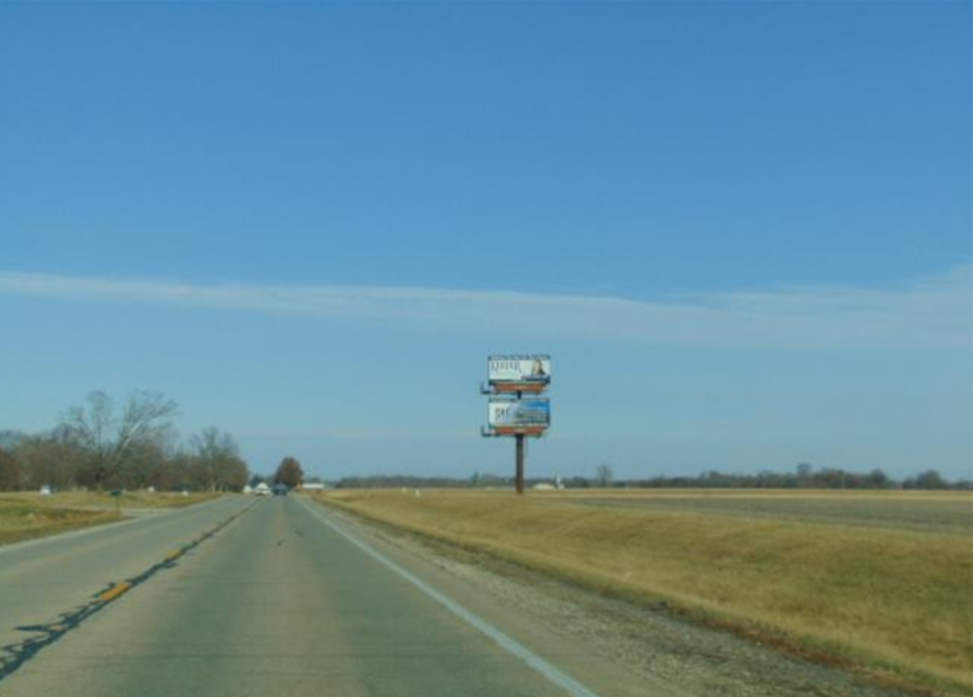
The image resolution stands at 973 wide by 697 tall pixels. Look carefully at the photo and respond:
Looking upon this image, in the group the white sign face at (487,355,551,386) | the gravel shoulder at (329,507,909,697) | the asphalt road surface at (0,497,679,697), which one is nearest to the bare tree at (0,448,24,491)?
the white sign face at (487,355,551,386)

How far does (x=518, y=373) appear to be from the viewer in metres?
102

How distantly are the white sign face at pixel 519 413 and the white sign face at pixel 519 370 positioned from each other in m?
1.61

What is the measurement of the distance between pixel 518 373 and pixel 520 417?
12.3ft

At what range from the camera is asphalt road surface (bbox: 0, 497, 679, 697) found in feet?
37.7

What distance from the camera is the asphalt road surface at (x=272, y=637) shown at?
37.7ft

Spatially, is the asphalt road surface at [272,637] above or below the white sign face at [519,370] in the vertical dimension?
below

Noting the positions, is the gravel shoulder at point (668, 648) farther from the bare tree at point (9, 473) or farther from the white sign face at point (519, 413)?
the bare tree at point (9, 473)

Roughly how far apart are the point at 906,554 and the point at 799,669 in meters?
17.2

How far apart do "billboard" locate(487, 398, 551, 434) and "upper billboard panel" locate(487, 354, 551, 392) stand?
1.35m

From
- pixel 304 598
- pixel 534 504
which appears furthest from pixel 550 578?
pixel 534 504

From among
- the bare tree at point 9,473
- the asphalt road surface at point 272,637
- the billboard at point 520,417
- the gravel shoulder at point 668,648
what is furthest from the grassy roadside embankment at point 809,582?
the bare tree at point 9,473

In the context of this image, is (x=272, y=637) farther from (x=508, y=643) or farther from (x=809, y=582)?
(x=809, y=582)

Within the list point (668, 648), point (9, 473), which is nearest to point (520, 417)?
point (668, 648)

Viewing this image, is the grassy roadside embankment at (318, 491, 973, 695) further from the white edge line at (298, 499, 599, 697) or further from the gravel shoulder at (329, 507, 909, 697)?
the white edge line at (298, 499, 599, 697)
